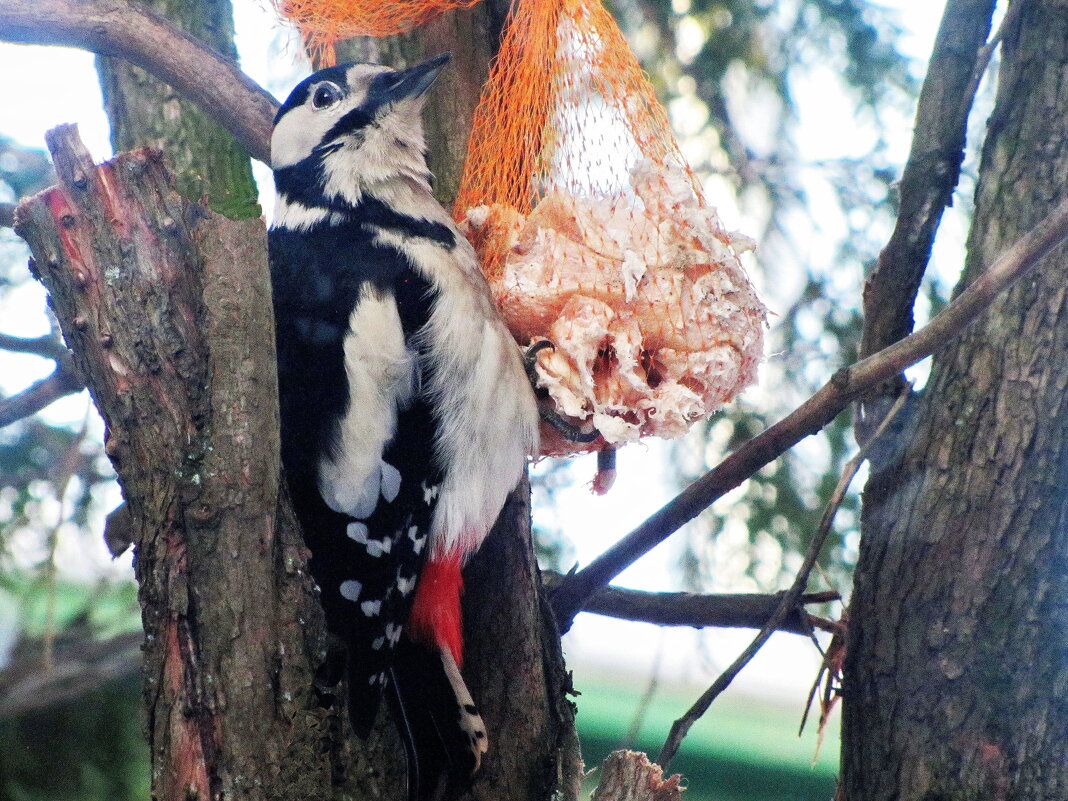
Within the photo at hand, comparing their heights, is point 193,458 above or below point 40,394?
below

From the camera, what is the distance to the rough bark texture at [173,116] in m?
2.09

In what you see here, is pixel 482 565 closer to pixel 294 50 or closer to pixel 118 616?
pixel 294 50

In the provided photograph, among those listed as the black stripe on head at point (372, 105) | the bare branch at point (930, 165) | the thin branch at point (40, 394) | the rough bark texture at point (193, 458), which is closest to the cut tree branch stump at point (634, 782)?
the rough bark texture at point (193, 458)

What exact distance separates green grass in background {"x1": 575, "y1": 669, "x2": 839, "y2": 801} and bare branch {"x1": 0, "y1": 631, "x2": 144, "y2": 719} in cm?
106

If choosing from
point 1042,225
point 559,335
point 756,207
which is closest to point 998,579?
point 1042,225

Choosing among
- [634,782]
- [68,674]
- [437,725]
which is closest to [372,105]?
[437,725]

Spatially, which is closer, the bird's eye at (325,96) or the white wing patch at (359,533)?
the white wing patch at (359,533)

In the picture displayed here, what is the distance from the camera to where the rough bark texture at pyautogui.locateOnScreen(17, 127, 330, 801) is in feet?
3.85

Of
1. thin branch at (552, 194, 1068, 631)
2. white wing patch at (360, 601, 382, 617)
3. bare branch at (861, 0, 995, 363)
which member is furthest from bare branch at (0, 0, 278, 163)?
bare branch at (861, 0, 995, 363)

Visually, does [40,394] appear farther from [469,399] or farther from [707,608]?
[707,608]

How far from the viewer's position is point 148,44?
5.87 ft

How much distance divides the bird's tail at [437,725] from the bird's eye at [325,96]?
950mm

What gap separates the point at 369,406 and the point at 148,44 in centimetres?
74

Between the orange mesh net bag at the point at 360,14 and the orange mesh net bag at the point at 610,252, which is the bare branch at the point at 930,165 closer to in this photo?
the orange mesh net bag at the point at 610,252
